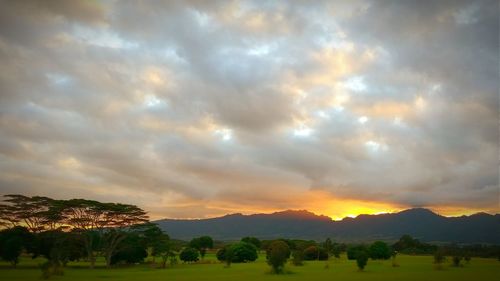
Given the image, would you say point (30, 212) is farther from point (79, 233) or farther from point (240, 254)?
point (240, 254)

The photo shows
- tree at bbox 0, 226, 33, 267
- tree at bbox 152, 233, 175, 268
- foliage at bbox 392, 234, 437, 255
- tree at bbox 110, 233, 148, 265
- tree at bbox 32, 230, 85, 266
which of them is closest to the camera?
tree at bbox 0, 226, 33, 267

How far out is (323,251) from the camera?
4587 inches

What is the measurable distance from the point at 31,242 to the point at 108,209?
17324 millimetres

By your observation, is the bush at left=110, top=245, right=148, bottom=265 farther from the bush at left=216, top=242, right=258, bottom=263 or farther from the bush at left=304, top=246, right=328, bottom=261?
the bush at left=304, top=246, right=328, bottom=261

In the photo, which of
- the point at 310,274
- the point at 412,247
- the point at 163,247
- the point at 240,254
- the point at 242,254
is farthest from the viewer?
the point at 412,247

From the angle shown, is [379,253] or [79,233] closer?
[79,233]

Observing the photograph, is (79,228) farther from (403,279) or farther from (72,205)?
(403,279)

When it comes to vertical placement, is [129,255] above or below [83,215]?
below

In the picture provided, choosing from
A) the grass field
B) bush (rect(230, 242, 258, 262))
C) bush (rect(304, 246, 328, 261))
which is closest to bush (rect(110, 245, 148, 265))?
bush (rect(230, 242, 258, 262))

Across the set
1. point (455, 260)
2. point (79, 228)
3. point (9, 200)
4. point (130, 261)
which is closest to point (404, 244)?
point (455, 260)

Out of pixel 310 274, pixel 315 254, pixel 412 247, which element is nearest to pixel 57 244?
pixel 310 274

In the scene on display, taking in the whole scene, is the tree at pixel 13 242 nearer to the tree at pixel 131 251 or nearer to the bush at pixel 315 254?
the tree at pixel 131 251

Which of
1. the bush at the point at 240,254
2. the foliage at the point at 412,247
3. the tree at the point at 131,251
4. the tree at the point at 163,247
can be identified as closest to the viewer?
the tree at the point at 163,247

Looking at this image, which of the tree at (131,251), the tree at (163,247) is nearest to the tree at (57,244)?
the tree at (131,251)
